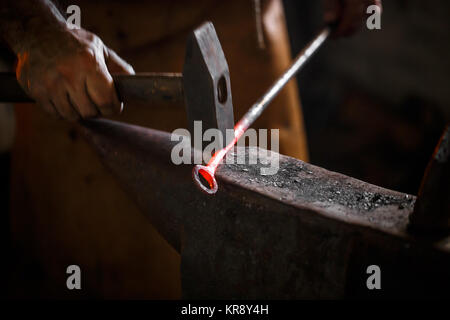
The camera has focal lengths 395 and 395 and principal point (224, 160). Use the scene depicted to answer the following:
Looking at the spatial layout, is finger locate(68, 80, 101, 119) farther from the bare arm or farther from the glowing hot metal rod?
the glowing hot metal rod

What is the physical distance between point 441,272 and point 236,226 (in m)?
0.35

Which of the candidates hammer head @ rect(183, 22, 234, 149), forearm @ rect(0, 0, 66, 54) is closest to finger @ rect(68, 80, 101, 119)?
forearm @ rect(0, 0, 66, 54)

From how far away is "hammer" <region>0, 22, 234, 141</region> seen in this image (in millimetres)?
747

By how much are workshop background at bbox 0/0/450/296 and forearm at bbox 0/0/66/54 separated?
2438 millimetres


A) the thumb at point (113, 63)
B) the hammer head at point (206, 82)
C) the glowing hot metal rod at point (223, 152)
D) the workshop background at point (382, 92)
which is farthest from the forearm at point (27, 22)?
the workshop background at point (382, 92)

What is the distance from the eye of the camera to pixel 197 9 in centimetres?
154

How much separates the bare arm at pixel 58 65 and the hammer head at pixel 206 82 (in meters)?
0.22

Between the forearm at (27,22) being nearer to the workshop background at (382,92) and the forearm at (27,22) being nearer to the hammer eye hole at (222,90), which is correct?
the hammer eye hole at (222,90)

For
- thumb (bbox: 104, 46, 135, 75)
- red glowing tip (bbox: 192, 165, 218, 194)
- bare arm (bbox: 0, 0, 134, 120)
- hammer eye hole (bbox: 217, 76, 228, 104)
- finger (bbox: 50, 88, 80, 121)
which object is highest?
thumb (bbox: 104, 46, 135, 75)

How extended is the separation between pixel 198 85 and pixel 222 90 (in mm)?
56

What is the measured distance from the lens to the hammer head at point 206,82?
0.74 m

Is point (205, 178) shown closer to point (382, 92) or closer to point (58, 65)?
point (58, 65)

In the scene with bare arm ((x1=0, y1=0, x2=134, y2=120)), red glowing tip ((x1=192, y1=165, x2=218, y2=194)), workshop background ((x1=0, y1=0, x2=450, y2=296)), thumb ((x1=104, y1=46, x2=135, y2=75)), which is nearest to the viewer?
red glowing tip ((x1=192, y1=165, x2=218, y2=194))
